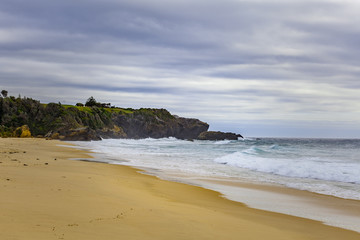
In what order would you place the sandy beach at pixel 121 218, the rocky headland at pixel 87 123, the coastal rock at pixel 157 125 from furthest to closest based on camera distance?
the coastal rock at pixel 157 125 → the rocky headland at pixel 87 123 → the sandy beach at pixel 121 218

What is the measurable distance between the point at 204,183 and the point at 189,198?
3933mm

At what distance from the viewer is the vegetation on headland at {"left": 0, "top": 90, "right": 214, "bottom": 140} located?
223ft

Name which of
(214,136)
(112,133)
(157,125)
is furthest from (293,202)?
(214,136)

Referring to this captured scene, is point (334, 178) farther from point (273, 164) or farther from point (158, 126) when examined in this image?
point (158, 126)

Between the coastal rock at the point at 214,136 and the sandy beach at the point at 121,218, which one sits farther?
the coastal rock at the point at 214,136

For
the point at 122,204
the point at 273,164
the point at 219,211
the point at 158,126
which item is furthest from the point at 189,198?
the point at 158,126

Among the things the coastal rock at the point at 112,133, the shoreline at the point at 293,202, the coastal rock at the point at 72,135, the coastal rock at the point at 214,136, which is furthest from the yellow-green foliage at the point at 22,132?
the coastal rock at the point at 214,136

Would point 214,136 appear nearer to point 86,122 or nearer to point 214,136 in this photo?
point 214,136

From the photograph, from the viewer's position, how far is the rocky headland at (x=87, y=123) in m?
68.0

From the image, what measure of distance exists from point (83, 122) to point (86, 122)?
99cm

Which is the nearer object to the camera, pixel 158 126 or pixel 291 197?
pixel 291 197

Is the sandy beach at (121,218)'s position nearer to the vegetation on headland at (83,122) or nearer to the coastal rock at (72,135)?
the vegetation on headland at (83,122)

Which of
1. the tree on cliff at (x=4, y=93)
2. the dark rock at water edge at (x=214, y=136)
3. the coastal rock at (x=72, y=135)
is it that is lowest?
the coastal rock at (x=72, y=135)

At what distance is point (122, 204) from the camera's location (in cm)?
749
